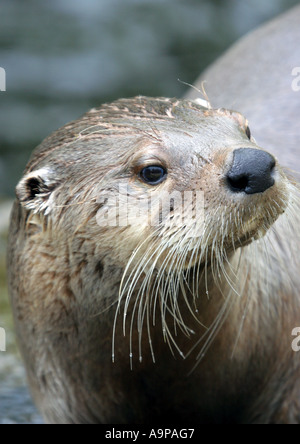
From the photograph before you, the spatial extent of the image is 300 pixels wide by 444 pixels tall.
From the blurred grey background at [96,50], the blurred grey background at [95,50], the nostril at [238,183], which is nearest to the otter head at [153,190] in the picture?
the nostril at [238,183]

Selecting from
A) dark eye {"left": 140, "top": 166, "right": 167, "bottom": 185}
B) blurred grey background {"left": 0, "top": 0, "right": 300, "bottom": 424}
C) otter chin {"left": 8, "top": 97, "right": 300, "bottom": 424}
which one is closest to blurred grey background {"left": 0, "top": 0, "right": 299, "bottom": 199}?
blurred grey background {"left": 0, "top": 0, "right": 300, "bottom": 424}

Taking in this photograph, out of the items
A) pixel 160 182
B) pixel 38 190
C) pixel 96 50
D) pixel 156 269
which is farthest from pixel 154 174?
pixel 96 50

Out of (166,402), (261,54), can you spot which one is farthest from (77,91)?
(166,402)

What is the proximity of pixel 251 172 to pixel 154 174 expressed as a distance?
0.45m

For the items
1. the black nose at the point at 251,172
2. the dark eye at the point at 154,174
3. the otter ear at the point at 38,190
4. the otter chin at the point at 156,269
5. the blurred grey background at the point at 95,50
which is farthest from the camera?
the blurred grey background at the point at 95,50

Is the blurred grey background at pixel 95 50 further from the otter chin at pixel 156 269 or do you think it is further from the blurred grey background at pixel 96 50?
the otter chin at pixel 156 269

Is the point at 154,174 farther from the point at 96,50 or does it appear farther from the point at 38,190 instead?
the point at 96,50

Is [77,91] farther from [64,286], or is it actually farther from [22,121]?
[64,286]

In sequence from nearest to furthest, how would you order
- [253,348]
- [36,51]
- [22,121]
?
[253,348]
[22,121]
[36,51]

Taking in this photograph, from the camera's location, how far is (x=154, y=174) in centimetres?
352

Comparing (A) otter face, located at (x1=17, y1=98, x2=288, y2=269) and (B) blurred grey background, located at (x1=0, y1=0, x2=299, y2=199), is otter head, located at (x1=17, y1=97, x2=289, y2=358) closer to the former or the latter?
(A) otter face, located at (x1=17, y1=98, x2=288, y2=269)

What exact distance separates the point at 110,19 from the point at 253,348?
30.1 feet

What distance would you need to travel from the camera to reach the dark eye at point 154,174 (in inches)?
138

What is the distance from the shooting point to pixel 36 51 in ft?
40.4
